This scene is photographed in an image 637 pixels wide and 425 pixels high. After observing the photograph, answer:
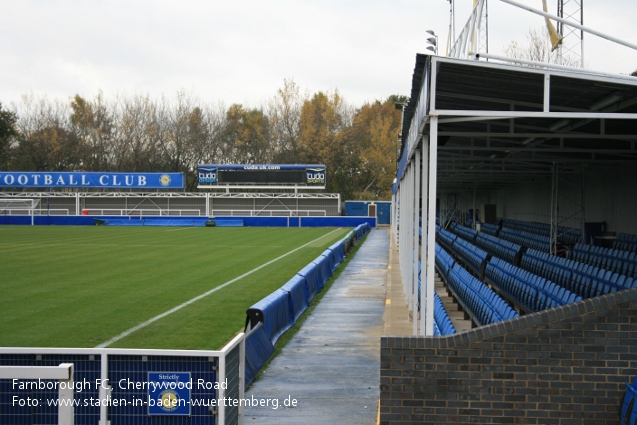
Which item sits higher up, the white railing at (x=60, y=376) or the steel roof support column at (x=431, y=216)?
the steel roof support column at (x=431, y=216)

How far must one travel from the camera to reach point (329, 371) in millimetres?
10609

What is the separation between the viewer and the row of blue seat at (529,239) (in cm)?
2427

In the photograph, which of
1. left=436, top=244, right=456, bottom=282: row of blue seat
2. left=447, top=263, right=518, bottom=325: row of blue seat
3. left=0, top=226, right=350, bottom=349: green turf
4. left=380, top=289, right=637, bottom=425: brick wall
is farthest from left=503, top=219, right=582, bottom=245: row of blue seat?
left=380, top=289, right=637, bottom=425: brick wall

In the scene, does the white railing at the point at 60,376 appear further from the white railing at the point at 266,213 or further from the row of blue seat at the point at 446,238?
the white railing at the point at 266,213

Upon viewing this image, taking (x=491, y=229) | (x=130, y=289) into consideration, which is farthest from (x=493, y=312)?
(x=491, y=229)

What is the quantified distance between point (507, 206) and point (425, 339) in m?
41.1

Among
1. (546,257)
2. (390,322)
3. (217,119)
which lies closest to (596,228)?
(546,257)

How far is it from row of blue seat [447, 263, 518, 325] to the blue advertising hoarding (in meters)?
53.0

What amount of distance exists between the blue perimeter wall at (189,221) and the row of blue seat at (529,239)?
96.8ft

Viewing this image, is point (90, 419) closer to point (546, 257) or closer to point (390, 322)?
point (390, 322)

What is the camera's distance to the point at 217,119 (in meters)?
92.0

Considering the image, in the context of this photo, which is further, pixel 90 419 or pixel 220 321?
pixel 220 321

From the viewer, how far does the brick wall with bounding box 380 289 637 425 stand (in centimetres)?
683

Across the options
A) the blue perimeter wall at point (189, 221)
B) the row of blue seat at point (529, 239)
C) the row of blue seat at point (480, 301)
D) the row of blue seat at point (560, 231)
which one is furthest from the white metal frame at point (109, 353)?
the blue perimeter wall at point (189, 221)
